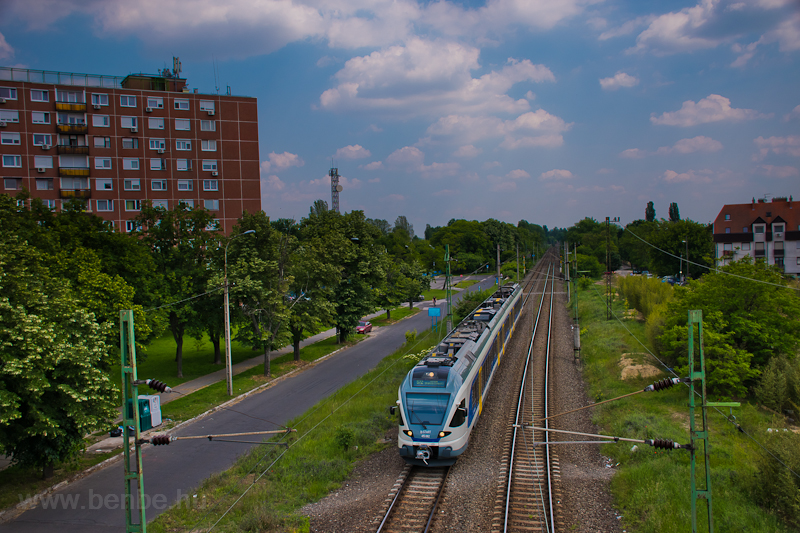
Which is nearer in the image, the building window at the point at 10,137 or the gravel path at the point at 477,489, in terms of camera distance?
the gravel path at the point at 477,489

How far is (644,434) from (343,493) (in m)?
9.96

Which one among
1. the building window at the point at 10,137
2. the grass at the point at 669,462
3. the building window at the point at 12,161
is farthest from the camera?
the building window at the point at 12,161

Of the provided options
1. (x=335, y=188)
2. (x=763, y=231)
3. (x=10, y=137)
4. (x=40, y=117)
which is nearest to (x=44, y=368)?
(x=10, y=137)

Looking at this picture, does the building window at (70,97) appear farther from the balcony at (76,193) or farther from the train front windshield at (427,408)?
the train front windshield at (427,408)

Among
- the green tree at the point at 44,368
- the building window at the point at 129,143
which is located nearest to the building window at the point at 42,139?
the building window at the point at 129,143

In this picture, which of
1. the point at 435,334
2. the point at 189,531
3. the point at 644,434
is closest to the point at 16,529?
the point at 189,531

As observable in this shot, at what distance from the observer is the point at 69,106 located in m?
48.4

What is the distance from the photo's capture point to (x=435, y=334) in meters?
38.2

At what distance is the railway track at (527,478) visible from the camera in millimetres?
11555

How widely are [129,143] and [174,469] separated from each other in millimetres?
44420

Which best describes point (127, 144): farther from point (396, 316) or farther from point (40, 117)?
point (396, 316)

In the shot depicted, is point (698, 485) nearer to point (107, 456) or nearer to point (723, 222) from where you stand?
point (107, 456)

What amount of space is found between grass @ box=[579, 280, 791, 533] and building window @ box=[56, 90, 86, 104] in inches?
2120

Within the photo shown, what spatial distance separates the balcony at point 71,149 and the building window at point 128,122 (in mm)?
4226
